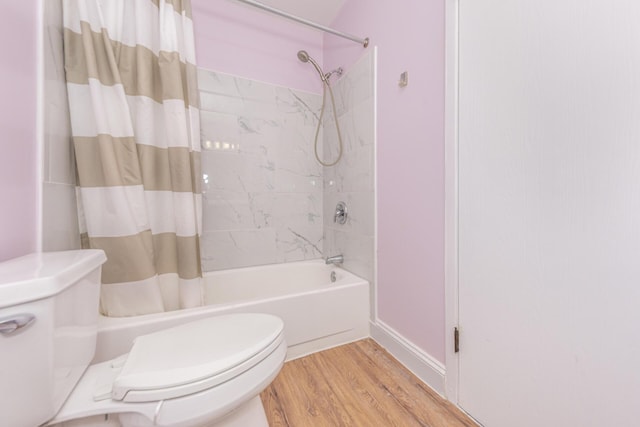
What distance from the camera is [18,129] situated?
0.74 m

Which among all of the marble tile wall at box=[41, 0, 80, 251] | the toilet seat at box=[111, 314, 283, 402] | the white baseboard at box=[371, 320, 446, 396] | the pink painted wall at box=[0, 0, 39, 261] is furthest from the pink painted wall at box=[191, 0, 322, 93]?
the white baseboard at box=[371, 320, 446, 396]

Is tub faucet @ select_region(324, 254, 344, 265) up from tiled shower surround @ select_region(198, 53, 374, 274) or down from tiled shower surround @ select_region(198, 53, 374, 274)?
down

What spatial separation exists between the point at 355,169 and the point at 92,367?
147 cm

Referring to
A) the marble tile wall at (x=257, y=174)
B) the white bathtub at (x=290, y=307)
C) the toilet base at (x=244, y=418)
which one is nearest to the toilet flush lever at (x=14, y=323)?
the toilet base at (x=244, y=418)

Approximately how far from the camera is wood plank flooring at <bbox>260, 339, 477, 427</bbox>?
3.05 feet

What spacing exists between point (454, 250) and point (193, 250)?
1230 millimetres

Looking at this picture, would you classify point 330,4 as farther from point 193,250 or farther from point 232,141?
point 193,250

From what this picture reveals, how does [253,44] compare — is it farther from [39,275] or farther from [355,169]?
[39,275]

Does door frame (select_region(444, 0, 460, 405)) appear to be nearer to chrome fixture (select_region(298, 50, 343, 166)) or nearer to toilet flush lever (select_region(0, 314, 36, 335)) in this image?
chrome fixture (select_region(298, 50, 343, 166))

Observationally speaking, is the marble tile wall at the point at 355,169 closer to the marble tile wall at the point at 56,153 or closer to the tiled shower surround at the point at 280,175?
the tiled shower surround at the point at 280,175

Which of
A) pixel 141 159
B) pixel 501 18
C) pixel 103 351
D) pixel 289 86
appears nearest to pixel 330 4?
pixel 289 86

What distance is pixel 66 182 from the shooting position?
1002 mm

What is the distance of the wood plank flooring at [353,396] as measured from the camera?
928 mm

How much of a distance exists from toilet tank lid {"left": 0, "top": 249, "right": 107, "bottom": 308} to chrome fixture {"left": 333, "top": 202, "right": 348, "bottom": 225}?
50.9 inches
